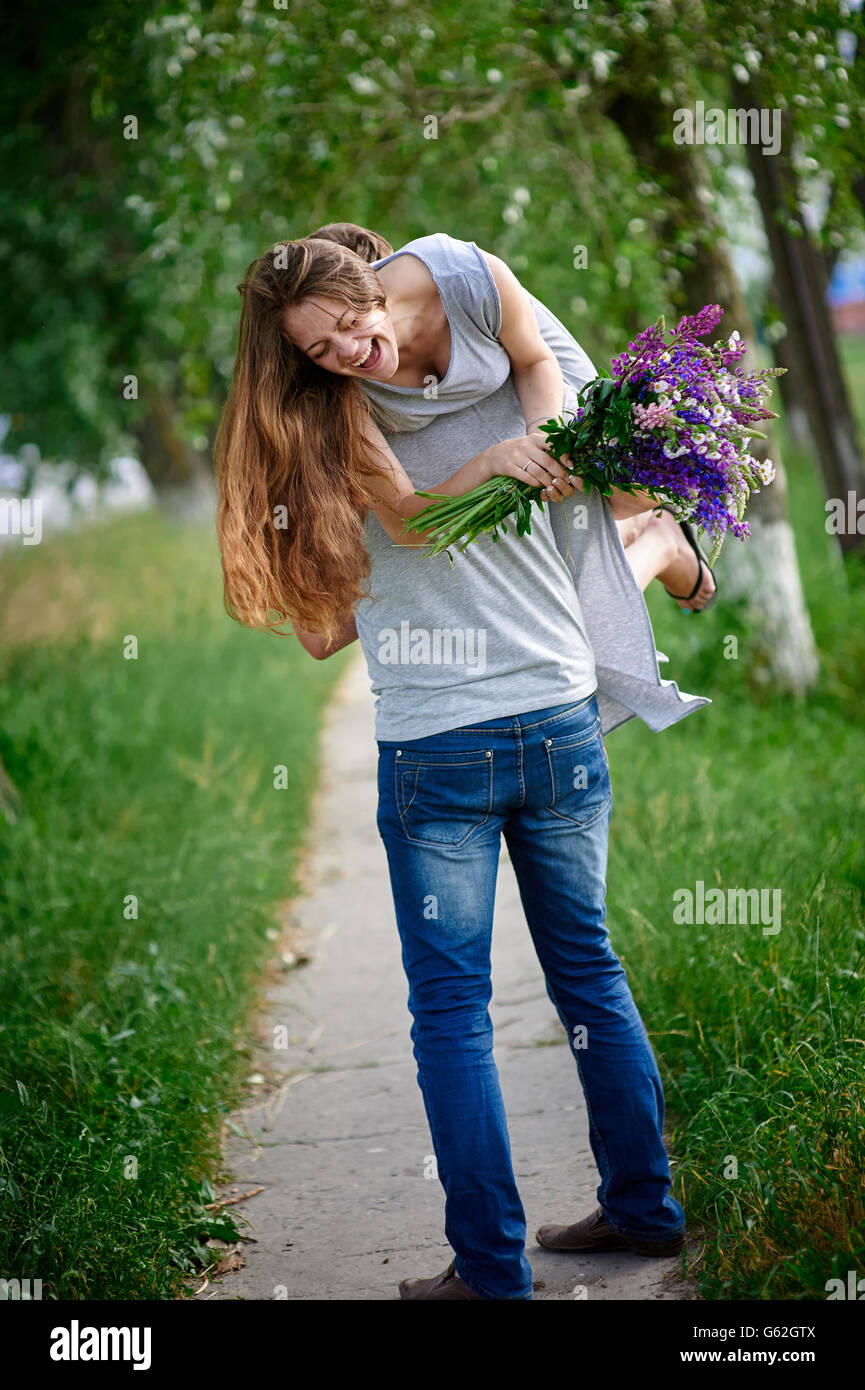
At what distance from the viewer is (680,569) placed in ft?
9.29

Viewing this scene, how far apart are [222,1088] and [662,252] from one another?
13.4 ft

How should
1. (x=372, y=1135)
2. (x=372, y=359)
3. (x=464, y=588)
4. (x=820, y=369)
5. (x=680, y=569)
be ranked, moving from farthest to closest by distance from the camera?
1. (x=820, y=369)
2. (x=372, y=1135)
3. (x=680, y=569)
4. (x=464, y=588)
5. (x=372, y=359)

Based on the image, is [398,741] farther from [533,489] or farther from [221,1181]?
[221,1181]

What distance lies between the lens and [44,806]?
5418mm

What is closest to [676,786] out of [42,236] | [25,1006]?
[25,1006]

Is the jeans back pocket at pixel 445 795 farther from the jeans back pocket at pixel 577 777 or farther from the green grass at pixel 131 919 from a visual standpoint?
the green grass at pixel 131 919

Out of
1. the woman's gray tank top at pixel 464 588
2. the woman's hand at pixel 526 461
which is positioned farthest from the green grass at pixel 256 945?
the woman's hand at pixel 526 461

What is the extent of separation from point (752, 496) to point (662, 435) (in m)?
4.24

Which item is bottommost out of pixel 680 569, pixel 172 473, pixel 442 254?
pixel 680 569

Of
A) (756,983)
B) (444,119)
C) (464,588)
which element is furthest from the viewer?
(444,119)

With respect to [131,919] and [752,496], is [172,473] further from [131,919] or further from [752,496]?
[131,919]

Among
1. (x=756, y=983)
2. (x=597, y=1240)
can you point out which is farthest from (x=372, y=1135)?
(x=756, y=983)
